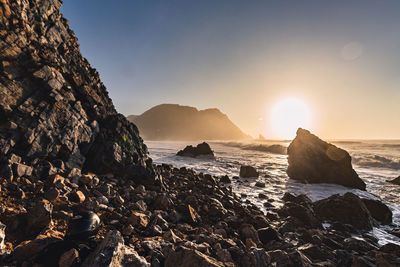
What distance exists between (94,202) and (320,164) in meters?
19.0

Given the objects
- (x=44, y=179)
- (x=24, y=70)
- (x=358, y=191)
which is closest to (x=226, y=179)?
(x=358, y=191)

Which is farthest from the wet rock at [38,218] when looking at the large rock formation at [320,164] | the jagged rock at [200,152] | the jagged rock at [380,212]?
the jagged rock at [200,152]

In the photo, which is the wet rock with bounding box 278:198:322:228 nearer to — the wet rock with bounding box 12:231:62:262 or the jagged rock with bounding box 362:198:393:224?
the jagged rock with bounding box 362:198:393:224

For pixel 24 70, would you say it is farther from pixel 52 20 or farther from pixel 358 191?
pixel 358 191

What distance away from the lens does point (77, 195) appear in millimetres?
4246

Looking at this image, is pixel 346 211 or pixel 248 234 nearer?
pixel 248 234

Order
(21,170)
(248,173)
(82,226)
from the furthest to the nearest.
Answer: (248,173) → (21,170) → (82,226)

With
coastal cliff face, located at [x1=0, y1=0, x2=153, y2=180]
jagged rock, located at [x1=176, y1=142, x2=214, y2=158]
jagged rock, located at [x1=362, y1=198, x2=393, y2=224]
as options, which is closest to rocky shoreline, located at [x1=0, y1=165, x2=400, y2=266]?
coastal cliff face, located at [x1=0, y1=0, x2=153, y2=180]

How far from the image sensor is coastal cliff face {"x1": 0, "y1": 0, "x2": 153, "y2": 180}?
4.98m

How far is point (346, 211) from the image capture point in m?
7.84

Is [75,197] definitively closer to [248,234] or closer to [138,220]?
[138,220]

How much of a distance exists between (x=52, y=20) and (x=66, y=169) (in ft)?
20.2

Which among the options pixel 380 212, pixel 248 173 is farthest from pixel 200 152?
pixel 380 212

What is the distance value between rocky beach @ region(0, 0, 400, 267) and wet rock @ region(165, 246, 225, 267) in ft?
0.05
